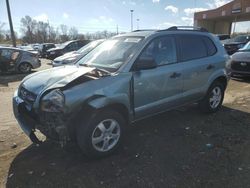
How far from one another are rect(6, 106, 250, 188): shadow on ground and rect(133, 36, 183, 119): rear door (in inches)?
22.9

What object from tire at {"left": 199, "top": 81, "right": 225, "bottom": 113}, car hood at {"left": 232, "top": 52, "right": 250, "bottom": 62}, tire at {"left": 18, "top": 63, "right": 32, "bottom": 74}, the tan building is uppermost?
the tan building

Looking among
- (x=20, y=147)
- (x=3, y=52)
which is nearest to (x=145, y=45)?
(x=20, y=147)

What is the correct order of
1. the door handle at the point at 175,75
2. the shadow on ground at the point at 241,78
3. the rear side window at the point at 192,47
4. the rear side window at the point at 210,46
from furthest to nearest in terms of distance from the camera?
the shadow on ground at the point at 241,78, the rear side window at the point at 210,46, the rear side window at the point at 192,47, the door handle at the point at 175,75

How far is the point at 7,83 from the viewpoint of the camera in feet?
35.6

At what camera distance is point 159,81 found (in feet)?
14.1

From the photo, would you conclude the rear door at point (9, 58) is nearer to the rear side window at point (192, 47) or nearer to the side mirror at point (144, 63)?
the rear side window at point (192, 47)

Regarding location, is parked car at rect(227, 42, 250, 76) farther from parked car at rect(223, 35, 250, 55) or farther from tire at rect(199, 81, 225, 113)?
parked car at rect(223, 35, 250, 55)

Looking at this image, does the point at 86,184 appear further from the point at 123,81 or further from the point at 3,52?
the point at 3,52

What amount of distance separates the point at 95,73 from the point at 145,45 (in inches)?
39.3

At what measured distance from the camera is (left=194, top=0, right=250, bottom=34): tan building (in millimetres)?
35875

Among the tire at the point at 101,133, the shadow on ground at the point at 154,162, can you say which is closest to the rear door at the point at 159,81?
the tire at the point at 101,133

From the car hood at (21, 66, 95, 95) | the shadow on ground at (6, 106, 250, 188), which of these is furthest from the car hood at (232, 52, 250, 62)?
the car hood at (21, 66, 95, 95)

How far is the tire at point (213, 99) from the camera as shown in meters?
5.62

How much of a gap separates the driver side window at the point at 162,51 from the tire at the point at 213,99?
59.0 inches
